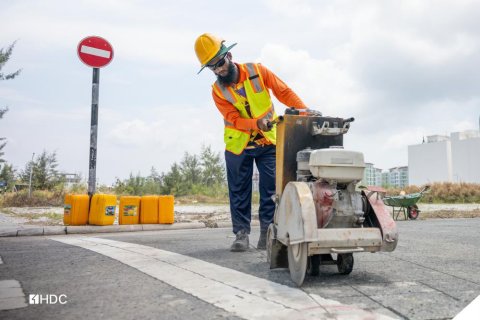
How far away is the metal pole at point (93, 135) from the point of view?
8.04m

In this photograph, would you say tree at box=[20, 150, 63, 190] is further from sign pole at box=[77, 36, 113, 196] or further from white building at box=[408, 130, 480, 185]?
white building at box=[408, 130, 480, 185]

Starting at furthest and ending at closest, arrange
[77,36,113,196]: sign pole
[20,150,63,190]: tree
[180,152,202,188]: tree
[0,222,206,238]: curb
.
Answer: [180,152,202,188]: tree < [20,150,63,190]: tree < [77,36,113,196]: sign pole < [0,222,206,238]: curb

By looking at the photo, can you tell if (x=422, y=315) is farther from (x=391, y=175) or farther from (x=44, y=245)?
(x=391, y=175)

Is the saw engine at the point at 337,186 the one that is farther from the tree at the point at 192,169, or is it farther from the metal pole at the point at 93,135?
the tree at the point at 192,169

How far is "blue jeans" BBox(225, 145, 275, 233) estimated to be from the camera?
4.42 m

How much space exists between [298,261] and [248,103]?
2052 millimetres

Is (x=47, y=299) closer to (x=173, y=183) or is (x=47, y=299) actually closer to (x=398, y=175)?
(x=173, y=183)

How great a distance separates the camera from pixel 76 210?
7434 mm

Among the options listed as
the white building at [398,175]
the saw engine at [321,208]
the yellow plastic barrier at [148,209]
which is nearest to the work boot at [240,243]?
the saw engine at [321,208]

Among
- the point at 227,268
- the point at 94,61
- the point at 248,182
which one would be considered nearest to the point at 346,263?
the point at 227,268

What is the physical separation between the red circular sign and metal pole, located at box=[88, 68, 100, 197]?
17cm

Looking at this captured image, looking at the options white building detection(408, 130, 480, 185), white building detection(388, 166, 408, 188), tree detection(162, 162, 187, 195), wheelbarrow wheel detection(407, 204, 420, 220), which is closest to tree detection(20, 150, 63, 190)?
tree detection(162, 162, 187, 195)

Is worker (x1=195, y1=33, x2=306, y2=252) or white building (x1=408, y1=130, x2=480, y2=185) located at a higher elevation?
white building (x1=408, y1=130, x2=480, y2=185)

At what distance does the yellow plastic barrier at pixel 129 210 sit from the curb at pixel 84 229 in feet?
0.75
